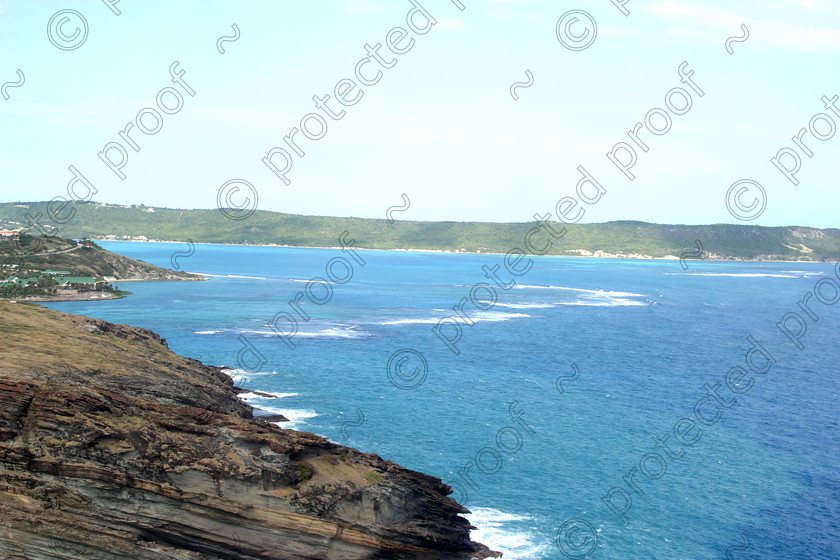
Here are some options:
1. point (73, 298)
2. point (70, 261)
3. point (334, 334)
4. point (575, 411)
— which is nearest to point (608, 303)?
point (334, 334)

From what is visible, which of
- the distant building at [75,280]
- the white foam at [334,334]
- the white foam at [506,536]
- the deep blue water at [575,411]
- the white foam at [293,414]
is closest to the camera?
the white foam at [506,536]

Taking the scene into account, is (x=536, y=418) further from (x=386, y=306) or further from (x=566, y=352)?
(x=386, y=306)

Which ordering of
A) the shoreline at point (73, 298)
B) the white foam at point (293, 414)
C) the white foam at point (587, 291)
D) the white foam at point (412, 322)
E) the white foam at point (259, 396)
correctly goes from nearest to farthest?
the white foam at point (293, 414)
the white foam at point (259, 396)
the white foam at point (412, 322)
the shoreline at point (73, 298)
the white foam at point (587, 291)

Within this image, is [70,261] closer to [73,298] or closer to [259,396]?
[73,298]

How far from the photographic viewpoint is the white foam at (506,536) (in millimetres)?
33438

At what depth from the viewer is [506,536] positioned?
35.0 m

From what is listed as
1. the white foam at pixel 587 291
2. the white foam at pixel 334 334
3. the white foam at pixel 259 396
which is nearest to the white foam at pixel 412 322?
the white foam at pixel 334 334

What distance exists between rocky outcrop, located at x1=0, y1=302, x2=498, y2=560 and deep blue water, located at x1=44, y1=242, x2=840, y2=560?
7094mm

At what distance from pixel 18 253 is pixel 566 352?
426ft

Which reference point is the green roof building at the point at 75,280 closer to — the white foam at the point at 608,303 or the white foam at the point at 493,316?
the white foam at the point at 493,316

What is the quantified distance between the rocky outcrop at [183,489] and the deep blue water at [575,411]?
7.09 m

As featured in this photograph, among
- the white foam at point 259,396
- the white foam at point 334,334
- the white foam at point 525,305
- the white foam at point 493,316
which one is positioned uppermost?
the white foam at point 525,305

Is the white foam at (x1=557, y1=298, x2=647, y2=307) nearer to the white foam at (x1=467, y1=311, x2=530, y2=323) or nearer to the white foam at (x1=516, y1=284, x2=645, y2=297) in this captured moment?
the white foam at (x1=516, y1=284, x2=645, y2=297)

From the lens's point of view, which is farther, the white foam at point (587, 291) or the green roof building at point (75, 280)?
the white foam at point (587, 291)
